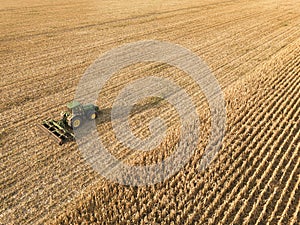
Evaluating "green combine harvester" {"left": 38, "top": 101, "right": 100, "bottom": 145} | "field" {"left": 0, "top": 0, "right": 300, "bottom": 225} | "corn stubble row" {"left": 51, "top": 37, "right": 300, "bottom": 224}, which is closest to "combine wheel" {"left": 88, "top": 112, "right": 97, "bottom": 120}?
"green combine harvester" {"left": 38, "top": 101, "right": 100, "bottom": 145}

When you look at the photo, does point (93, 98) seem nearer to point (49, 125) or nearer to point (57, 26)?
point (49, 125)

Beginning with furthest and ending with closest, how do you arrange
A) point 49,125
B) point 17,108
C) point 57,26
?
point 57,26 → point 17,108 → point 49,125

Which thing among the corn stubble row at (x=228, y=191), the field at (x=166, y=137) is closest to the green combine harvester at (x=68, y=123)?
the field at (x=166, y=137)

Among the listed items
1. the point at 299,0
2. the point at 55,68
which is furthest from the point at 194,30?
the point at 299,0

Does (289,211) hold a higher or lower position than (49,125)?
lower

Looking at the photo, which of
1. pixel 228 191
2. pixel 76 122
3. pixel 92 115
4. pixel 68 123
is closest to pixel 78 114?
pixel 76 122

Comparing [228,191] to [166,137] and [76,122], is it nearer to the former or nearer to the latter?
[166,137]

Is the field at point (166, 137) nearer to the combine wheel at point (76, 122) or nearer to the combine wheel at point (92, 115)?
the combine wheel at point (92, 115)
